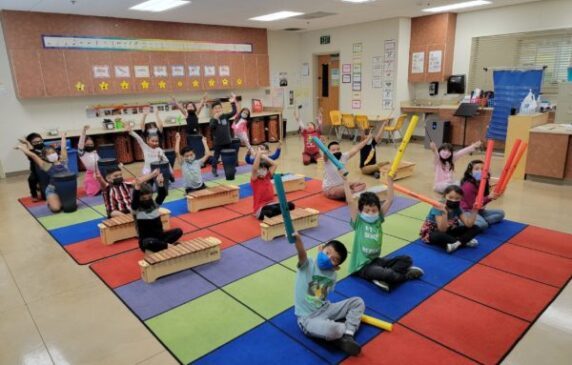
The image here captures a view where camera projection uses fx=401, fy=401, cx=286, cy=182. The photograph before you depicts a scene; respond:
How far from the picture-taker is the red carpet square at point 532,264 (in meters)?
4.14

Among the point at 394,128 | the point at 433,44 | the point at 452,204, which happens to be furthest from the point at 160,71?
the point at 452,204

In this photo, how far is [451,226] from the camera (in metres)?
4.86

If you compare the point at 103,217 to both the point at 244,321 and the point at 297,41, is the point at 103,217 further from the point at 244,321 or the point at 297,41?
the point at 297,41

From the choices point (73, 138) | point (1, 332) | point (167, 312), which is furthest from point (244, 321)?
point (73, 138)

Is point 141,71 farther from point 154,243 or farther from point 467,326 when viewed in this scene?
point 467,326

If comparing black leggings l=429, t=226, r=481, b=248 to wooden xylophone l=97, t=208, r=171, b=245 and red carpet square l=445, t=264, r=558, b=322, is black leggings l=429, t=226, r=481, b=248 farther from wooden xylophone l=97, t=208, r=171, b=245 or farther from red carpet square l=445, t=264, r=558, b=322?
wooden xylophone l=97, t=208, r=171, b=245

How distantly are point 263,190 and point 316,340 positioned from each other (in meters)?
3.00

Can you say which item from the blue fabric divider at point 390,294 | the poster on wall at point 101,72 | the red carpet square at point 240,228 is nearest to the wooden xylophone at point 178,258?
the red carpet square at point 240,228

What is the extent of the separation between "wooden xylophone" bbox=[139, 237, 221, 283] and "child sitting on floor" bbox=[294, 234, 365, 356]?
5.45 ft

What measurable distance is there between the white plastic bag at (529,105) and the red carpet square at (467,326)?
21.3 feet

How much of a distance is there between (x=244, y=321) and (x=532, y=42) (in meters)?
10.2

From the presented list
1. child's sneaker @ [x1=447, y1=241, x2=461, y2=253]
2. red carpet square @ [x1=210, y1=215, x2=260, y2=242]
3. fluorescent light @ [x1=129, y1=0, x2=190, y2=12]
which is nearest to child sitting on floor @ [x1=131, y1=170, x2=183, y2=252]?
red carpet square @ [x1=210, y1=215, x2=260, y2=242]

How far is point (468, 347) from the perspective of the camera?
3.11 metres

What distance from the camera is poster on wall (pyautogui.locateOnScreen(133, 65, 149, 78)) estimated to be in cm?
1044
